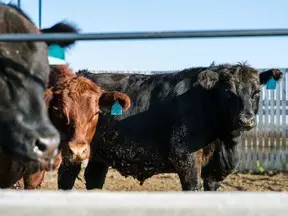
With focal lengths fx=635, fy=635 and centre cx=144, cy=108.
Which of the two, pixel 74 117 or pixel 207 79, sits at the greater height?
pixel 207 79

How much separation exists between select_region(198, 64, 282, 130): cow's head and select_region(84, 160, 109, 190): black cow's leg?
77.2 inches

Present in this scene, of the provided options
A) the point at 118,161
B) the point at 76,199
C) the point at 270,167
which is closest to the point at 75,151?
the point at 118,161

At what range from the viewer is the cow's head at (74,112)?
6234 millimetres

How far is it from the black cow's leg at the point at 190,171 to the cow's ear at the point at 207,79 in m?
0.92

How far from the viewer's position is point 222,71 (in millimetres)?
8227

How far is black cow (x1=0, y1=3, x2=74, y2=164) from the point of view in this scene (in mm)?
3477

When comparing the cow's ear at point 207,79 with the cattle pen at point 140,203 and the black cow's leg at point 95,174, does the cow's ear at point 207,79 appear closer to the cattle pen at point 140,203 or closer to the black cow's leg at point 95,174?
the black cow's leg at point 95,174

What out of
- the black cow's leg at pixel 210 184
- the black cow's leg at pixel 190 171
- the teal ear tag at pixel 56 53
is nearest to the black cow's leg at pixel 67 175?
the black cow's leg at pixel 190 171

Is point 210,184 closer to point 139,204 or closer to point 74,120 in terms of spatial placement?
point 74,120

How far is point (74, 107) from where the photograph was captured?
6.46 m

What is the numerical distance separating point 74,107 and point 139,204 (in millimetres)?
4746

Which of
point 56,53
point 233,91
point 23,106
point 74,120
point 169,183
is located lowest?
point 169,183

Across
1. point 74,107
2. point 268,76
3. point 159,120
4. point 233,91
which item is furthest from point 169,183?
point 74,107

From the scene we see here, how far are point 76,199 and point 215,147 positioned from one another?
20.7 ft
